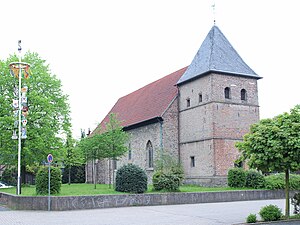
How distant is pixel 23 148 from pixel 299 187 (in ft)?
71.7

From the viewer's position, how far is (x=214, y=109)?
3253 cm

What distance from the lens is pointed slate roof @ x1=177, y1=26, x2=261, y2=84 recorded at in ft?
110

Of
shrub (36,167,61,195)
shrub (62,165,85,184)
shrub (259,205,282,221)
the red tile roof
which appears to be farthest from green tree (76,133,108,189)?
shrub (62,165,85,184)

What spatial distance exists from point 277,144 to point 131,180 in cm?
1202

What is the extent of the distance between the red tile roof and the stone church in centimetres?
14

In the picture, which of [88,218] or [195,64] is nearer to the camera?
[88,218]

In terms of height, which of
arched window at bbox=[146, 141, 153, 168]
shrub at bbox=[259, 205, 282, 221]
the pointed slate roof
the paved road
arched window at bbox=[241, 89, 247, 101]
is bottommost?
the paved road

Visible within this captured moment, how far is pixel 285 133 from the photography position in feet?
45.0

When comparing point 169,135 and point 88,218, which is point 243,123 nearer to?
point 169,135

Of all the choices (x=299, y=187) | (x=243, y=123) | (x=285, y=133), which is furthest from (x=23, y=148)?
(x=285, y=133)

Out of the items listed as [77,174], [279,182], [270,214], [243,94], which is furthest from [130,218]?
[77,174]

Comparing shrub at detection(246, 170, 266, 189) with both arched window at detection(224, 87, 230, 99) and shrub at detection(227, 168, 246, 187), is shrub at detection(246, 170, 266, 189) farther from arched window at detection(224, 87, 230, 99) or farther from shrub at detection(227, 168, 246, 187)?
arched window at detection(224, 87, 230, 99)

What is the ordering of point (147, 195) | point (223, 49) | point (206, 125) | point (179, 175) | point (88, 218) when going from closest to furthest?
point (88, 218), point (147, 195), point (179, 175), point (206, 125), point (223, 49)

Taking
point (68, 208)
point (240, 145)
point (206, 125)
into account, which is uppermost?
point (206, 125)
